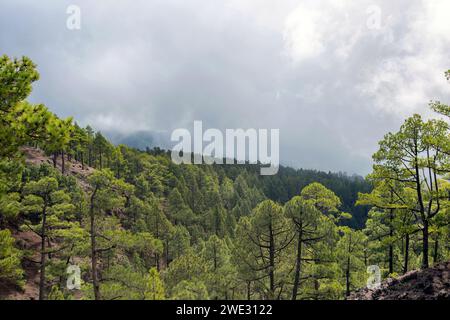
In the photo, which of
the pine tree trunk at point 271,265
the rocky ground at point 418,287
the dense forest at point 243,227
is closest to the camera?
the dense forest at point 243,227

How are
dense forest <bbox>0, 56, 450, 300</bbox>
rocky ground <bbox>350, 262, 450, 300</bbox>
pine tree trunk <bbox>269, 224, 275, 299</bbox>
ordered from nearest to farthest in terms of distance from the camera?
1. dense forest <bbox>0, 56, 450, 300</bbox>
2. rocky ground <bbox>350, 262, 450, 300</bbox>
3. pine tree trunk <bbox>269, 224, 275, 299</bbox>

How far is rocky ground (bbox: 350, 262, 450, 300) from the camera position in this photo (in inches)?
522

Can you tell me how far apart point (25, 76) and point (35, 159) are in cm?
5684

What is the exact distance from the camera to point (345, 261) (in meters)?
25.7

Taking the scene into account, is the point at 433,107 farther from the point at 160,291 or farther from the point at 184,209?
the point at 184,209

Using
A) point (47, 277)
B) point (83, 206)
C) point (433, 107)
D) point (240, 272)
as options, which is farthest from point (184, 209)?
point (433, 107)

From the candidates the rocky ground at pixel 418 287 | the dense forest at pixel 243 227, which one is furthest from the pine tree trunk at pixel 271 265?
the rocky ground at pixel 418 287

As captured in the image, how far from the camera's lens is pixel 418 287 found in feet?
47.6

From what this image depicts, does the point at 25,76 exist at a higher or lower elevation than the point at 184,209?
higher

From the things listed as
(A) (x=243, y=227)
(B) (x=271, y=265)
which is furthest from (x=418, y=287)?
(A) (x=243, y=227)

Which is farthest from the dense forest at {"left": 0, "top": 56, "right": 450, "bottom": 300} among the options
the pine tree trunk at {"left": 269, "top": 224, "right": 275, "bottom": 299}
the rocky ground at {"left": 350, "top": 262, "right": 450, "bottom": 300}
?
the rocky ground at {"left": 350, "top": 262, "right": 450, "bottom": 300}

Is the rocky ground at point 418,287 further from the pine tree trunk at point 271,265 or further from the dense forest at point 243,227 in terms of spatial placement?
the pine tree trunk at point 271,265

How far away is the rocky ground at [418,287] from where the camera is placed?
13266 mm

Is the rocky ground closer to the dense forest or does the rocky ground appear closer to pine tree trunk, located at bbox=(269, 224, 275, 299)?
the dense forest
